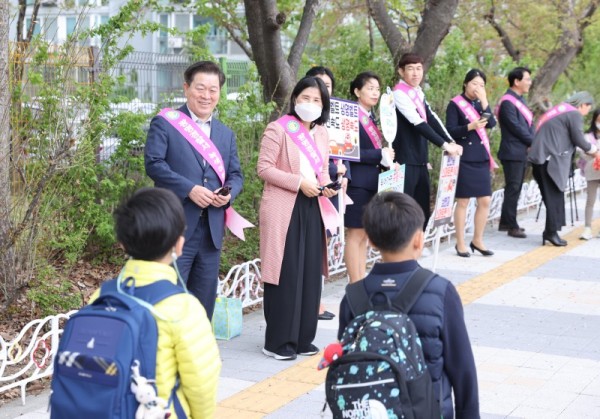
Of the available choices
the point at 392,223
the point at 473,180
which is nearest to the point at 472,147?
the point at 473,180

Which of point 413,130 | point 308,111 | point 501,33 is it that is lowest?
point 413,130

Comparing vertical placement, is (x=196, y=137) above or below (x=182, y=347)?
above

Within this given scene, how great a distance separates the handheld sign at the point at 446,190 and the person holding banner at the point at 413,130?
1.86 feet

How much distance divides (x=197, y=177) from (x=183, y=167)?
0.10m

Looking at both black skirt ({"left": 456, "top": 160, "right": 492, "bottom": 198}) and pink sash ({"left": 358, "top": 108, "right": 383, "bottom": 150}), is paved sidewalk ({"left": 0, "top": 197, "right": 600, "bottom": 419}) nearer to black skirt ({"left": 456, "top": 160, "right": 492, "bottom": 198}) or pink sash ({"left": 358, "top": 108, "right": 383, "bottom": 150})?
black skirt ({"left": 456, "top": 160, "right": 492, "bottom": 198})

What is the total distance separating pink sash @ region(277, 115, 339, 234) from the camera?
6.56 m

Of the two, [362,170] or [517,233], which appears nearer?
[362,170]

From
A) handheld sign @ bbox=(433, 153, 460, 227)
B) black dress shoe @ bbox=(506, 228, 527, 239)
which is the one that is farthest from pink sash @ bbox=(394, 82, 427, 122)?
black dress shoe @ bbox=(506, 228, 527, 239)

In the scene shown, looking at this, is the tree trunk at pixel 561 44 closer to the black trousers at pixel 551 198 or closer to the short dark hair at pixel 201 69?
the black trousers at pixel 551 198

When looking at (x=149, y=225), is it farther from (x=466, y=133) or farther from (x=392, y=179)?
(x=466, y=133)

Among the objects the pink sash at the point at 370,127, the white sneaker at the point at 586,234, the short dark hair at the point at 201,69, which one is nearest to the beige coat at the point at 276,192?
the short dark hair at the point at 201,69

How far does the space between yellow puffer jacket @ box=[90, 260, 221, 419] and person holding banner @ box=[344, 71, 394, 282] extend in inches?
192

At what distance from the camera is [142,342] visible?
115 inches

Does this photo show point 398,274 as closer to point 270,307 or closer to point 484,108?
point 270,307
